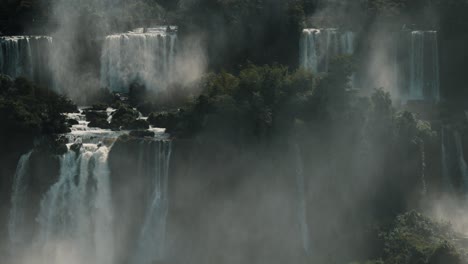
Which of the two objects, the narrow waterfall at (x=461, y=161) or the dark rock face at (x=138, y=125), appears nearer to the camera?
the dark rock face at (x=138, y=125)

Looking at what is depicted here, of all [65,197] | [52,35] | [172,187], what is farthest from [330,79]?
[52,35]

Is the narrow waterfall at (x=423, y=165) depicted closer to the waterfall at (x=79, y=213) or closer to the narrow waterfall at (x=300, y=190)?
the narrow waterfall at (x=300, y=190)

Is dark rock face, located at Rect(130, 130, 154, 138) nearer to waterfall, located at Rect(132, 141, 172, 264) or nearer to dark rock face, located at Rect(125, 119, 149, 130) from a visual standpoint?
dark rock face, located at Rect(125, 119, 149, 130)

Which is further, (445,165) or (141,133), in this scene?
(445,165)

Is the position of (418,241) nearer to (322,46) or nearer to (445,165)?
(445,165)

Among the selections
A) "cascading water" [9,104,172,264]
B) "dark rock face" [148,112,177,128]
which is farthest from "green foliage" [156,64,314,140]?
"cascading water" [9,104,172,264]

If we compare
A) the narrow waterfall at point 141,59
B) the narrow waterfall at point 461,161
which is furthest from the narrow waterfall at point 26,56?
the narrow waterfall at point 461,161

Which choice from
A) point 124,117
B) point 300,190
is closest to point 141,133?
point 124,117
